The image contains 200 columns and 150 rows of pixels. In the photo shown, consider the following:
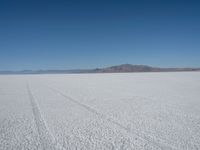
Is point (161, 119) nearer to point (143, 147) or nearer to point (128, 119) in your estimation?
point (128, 119)

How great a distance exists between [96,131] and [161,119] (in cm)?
172

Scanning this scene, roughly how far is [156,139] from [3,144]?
2.51 metres

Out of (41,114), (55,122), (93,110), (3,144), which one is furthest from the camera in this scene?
(93,110)

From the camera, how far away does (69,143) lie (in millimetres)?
3502

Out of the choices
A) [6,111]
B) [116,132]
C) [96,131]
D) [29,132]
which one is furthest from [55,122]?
[6,111]

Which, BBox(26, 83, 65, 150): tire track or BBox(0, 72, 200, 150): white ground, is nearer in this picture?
BBox(26, 83, 65, 150): tire track

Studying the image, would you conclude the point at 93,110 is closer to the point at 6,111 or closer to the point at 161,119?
the point at 161,119

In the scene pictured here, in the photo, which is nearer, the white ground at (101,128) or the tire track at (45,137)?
the tire track at (45,137)

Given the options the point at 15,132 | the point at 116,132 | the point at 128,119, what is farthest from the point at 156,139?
the point at 15,132

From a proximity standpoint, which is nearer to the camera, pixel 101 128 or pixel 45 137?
pixel 45 137

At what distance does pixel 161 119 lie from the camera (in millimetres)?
4965

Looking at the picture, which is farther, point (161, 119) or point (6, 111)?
point (6, 111)

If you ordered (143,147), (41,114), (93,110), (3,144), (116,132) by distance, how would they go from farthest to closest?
(93,110) < (41,114) < (116,132) < (3,144) < (143,147)

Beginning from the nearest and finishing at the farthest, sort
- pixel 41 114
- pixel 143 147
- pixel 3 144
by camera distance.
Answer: pixel 143 147, pixel 3 144, pixel 41 114
